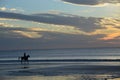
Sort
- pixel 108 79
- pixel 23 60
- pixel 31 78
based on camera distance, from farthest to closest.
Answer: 1. pixel 23 60
2. pixel 31 78
3. pixel 108 79

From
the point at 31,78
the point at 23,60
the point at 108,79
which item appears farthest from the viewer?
the point at 23,60

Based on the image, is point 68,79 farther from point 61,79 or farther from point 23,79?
point 23,79

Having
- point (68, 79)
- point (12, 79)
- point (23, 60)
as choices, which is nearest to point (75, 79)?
point (68, 79)

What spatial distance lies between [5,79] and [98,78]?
835cm

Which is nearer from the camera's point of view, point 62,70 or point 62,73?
point 62,73

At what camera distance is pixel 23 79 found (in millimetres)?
32594

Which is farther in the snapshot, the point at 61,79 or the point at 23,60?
the point at 23,60

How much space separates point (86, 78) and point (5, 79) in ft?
23.9

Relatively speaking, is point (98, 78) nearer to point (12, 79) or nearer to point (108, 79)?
point (108, 79)

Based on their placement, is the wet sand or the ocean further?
the ocean

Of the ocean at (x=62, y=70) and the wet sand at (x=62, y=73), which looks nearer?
the wet sand at (x=62, y=73)

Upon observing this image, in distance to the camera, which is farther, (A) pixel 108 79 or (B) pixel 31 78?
(B) pixel 31 78

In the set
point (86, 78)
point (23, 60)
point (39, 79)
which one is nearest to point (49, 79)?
point (39, 79)

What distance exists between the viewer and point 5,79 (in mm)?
32906
